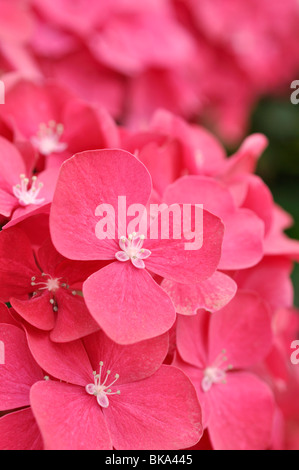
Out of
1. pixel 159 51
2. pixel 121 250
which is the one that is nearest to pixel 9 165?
pixel 121 250

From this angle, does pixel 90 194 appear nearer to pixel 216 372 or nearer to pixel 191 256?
pixel 191 256

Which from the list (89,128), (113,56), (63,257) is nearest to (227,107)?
(113,56)

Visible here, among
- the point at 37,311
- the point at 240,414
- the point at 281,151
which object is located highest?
the point at 37,311

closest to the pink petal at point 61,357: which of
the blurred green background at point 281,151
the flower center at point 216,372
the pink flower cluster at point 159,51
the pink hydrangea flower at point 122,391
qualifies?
the pink hydrangea flower at point 122,391

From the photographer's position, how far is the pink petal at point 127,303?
40 centimetres

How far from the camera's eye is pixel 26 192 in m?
0.48

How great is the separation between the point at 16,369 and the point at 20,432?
0.04m

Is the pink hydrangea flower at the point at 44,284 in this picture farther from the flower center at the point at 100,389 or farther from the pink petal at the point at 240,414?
the pink petal at the point at 240,414

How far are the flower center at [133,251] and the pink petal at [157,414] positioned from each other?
3.0 inches

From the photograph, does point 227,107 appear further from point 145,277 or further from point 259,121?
point 145,277

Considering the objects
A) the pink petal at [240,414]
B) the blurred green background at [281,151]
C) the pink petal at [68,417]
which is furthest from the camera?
the blurred green background at [281,151]

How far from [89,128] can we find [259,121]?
2.68 feet

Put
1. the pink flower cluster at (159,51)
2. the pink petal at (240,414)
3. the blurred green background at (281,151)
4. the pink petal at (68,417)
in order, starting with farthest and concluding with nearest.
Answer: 1. the blurred green background at (281,151)
2. the pink flower cluster at (159,51)
3. the pink petal at (240,414)
4. the pink petal at (68,417)

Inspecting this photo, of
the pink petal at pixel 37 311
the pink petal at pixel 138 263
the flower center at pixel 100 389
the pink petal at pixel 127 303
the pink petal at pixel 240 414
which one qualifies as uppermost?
the pink petal at pixel 138 263
